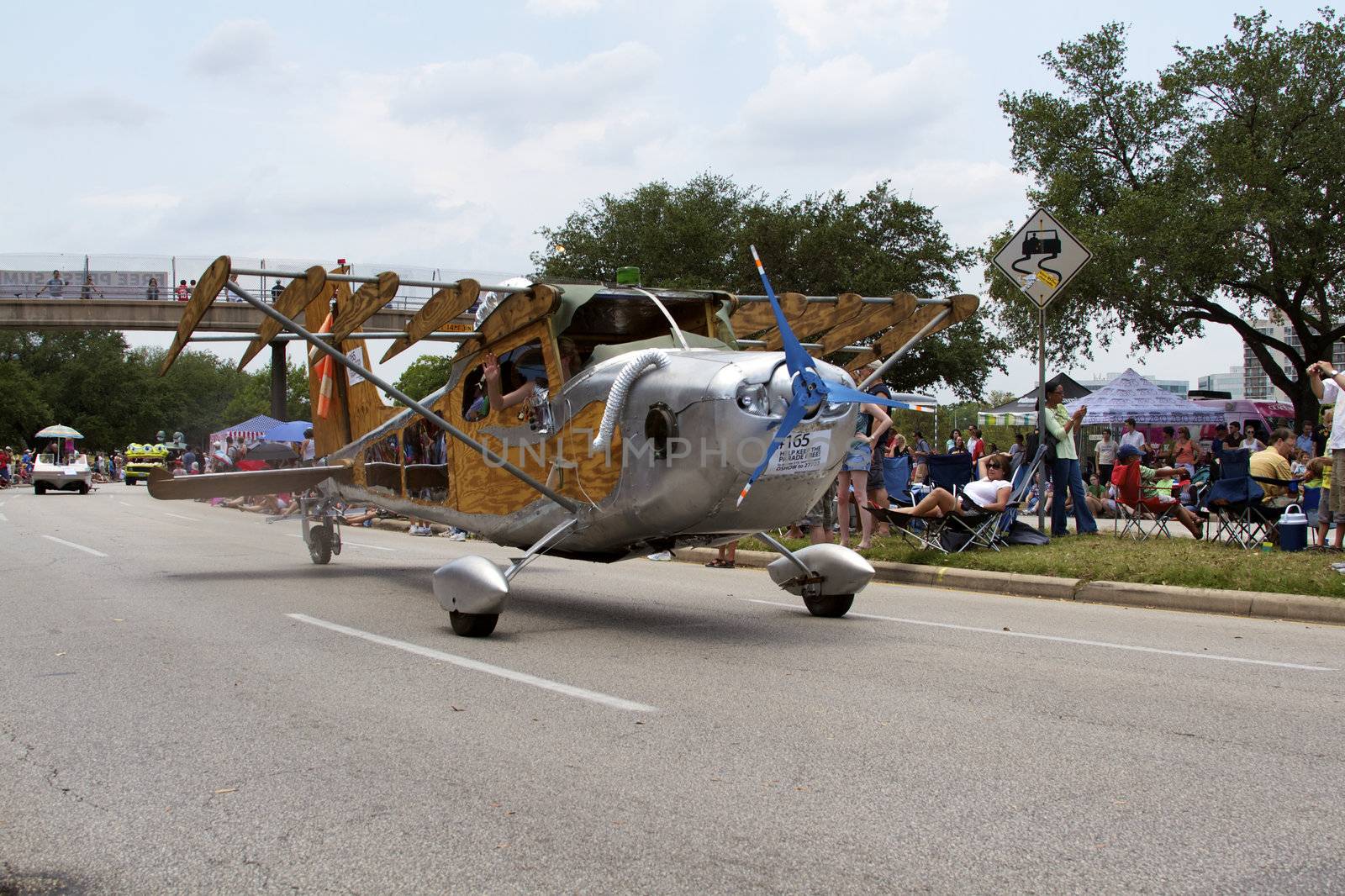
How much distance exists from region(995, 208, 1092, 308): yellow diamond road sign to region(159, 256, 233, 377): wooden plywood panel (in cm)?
845

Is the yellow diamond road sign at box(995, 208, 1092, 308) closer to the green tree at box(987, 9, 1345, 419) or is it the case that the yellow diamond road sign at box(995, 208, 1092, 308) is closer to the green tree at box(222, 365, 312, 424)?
the green tree at box(987, 9, 1345, 419)

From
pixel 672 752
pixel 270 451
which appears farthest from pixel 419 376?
pixel 672 752

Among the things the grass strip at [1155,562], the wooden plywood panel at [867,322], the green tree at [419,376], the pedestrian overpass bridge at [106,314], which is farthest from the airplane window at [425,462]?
the green tree at [419,376]

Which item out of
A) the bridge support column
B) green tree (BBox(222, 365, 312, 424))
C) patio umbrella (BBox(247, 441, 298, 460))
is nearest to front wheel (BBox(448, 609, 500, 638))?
patio umbrella (BBox(247, 441, 298, 460))

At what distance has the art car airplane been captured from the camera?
287 inches

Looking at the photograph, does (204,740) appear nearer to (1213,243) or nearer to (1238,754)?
(1238,754)

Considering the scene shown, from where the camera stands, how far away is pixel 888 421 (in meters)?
12.2

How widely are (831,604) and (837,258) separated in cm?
3740

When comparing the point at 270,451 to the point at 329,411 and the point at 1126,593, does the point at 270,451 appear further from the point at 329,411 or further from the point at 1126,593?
the point at 1126,593

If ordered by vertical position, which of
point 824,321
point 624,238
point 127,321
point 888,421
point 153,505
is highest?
point 624,238

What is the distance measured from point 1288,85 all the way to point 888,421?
26.2 metres

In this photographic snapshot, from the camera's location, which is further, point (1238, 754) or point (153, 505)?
point (153, 505)

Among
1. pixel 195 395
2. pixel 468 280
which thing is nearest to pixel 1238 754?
pixel 468 280

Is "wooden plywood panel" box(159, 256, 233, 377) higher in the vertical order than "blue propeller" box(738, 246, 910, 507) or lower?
higher
